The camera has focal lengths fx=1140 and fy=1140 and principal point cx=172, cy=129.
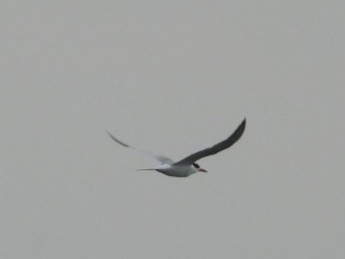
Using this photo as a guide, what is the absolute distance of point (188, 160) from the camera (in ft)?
102

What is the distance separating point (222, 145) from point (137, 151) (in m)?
6.76

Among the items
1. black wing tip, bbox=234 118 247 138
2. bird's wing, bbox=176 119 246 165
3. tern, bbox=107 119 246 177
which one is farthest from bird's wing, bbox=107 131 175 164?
black wing tip, bbox=234 118 247 138

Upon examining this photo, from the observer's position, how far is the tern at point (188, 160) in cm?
2783

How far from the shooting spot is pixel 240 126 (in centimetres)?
2728

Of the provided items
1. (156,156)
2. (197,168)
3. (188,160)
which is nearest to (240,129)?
(188,160)

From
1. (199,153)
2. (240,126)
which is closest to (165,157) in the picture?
(199,153)

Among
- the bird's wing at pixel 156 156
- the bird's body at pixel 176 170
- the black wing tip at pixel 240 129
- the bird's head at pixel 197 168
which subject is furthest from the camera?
the bird's wing at pixel 156 156

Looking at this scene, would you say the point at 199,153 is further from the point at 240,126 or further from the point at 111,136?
the point at 111,136

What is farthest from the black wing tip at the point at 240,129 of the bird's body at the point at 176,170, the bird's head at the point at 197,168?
the bird's head at the point at 197,168

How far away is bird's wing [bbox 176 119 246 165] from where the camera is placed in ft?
90.1

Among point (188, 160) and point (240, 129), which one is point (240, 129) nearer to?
point (240, 129)

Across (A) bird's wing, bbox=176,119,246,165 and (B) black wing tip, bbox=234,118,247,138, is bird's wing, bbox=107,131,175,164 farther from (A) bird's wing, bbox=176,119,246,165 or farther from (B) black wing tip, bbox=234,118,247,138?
(B) black wing tip, bbox=234,118,247,138

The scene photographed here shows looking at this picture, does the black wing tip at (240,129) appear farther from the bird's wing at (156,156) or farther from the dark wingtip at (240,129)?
the bird's wing at (156,156)

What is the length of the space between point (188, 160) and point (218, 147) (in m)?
2.48
